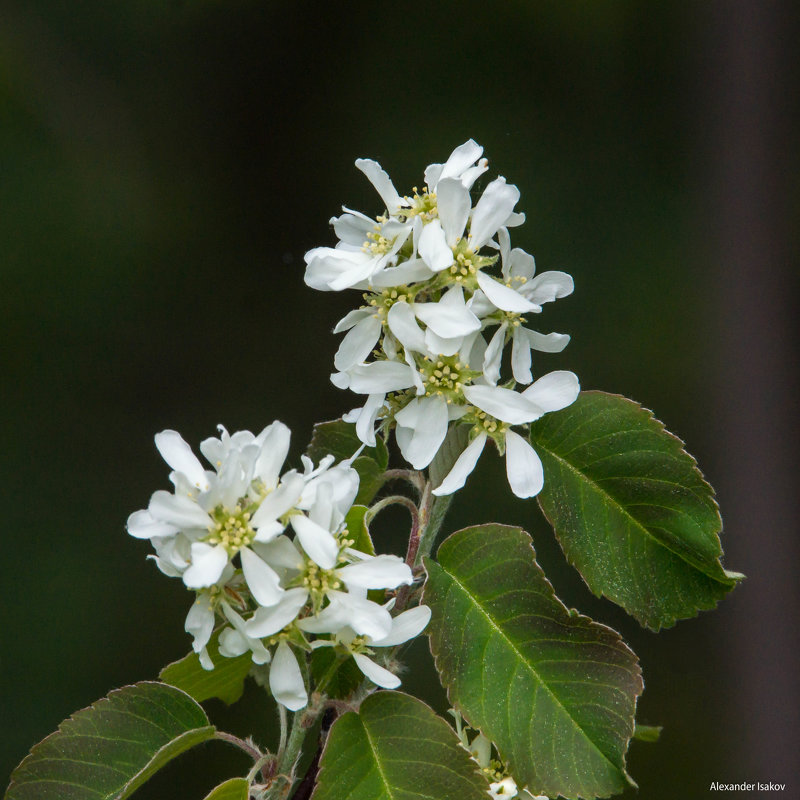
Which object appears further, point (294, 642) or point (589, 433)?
point (589, 433)

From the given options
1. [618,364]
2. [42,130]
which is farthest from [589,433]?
[42,130]

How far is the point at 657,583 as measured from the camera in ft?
2.20

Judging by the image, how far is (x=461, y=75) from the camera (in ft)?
7.43

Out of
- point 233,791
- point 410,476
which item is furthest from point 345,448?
point 233,791

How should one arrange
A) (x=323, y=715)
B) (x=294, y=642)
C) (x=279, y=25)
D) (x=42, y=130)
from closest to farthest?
(x=294, y=642)
(x=323, y=715)
(x=42, y=130)
(x=279, y=25)

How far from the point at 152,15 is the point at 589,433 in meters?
1.96

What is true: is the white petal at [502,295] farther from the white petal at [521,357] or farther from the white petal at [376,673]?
the white petal at [376,673]

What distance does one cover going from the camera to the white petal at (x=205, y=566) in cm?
54

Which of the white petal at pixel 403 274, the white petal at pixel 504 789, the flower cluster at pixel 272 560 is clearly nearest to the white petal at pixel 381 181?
the white petal at pixel 403 274

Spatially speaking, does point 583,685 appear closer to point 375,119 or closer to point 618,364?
point 618,364

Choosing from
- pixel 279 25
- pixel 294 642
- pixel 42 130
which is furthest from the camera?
pixel 279 25

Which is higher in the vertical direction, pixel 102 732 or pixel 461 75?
pixel 461 75

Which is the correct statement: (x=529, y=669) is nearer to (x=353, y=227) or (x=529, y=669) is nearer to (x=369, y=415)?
(x=369, y=415)

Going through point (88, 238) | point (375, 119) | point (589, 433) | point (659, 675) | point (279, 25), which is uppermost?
point (279, 25)
